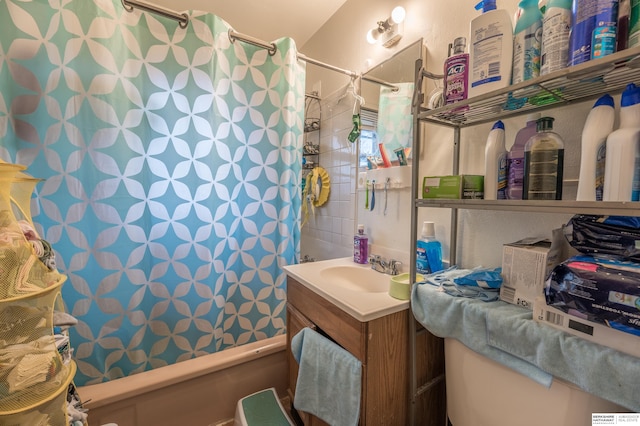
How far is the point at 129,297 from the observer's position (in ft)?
3.72

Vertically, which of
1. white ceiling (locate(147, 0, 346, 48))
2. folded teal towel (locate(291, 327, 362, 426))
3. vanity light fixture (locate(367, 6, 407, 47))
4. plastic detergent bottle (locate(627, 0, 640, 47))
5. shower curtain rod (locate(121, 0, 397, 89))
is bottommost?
folded teal towel (locate(291, 327, 362, 426))

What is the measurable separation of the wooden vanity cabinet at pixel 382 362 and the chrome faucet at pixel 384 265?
35cm

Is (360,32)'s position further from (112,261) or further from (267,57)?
(112,261)

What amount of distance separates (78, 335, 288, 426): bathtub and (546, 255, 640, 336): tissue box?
1.21 meters

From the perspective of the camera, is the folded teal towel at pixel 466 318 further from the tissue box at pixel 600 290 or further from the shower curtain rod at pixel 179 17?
the shower curtain rod at pixel 179 17

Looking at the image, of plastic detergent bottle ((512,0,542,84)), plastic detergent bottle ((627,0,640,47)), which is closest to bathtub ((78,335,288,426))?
plastic detergent bottle ((512,0,542,84))

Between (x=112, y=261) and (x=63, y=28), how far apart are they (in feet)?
2.94

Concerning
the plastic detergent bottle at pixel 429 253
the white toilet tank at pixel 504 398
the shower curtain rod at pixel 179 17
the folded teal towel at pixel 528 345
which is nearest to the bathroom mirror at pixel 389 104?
the shower curtain rod at pixel 179 17

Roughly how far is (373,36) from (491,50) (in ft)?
2.90

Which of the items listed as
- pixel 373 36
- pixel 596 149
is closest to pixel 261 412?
pixel 596 149

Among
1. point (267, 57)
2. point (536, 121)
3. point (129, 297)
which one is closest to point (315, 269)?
point (129, 297)

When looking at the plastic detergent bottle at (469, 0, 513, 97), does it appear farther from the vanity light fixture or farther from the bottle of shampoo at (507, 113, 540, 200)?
the vanity light fixture

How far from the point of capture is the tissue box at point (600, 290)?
17.6 inches

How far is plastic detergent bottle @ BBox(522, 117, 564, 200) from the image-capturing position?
0.57 metres
